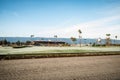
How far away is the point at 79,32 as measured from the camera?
312 feet

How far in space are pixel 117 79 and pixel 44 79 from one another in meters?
4.86

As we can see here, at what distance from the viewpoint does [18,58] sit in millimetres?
18016

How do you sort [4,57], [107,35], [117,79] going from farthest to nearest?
[107,35]
[4,57]
[117,79]

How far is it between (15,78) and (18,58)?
9520 millimetres

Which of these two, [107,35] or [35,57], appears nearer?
[35,57]

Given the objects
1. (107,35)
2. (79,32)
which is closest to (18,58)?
(79,32)

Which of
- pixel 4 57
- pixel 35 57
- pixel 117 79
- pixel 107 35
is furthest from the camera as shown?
pixel 107 35

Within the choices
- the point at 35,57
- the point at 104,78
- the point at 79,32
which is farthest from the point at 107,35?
the point at 104,78

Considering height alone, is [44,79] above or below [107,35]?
below

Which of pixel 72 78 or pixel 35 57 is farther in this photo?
pixel 35 57

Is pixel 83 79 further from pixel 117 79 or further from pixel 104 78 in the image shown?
pixel 117 79

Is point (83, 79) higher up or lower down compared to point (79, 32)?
lower down

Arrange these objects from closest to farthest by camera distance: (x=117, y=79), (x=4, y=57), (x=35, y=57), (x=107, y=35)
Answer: (x=117, y=79), (x=4, y=57), (x=35, y=57), (x=107, y=35)

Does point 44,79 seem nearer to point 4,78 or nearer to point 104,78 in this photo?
point 4,78
